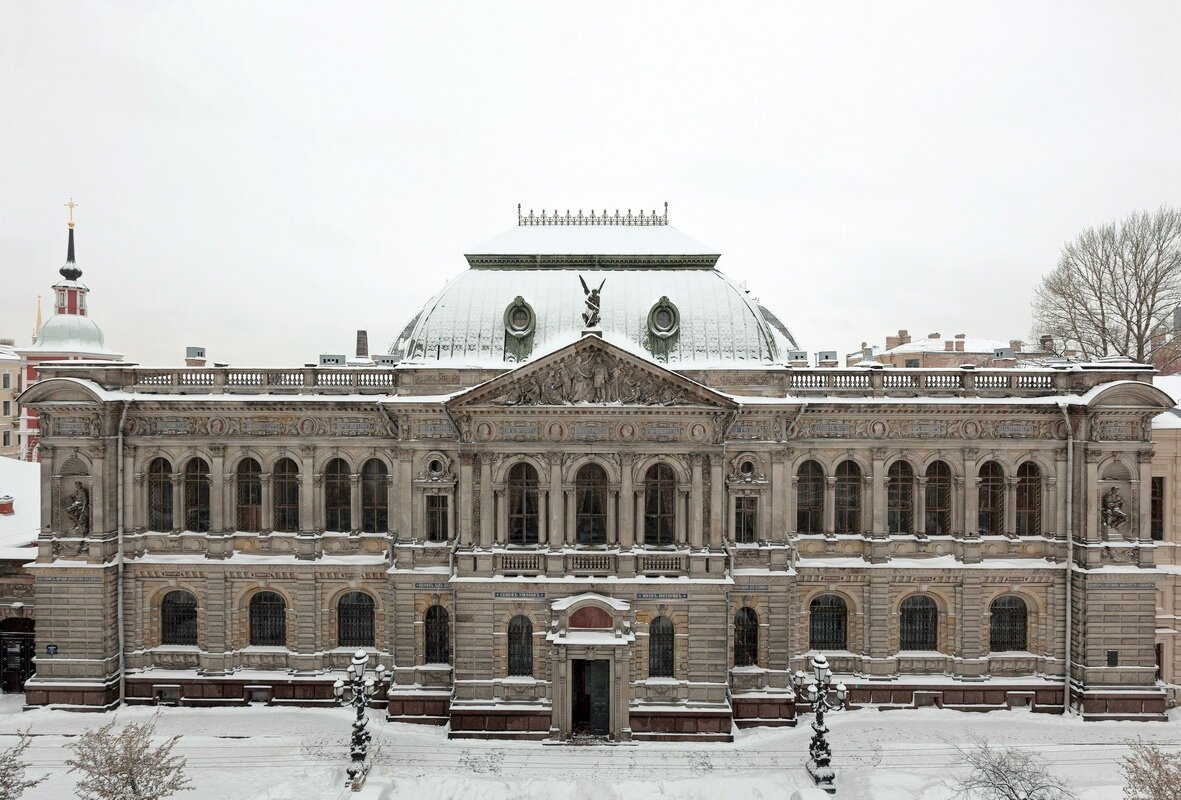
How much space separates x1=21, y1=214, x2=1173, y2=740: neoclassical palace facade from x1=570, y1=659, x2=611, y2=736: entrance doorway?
87mm

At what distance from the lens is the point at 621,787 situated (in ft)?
76.3

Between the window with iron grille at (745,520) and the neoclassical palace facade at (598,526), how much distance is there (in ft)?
0.55

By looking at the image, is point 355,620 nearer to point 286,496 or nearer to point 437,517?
point 437,517

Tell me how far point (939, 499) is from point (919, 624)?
5.32 m

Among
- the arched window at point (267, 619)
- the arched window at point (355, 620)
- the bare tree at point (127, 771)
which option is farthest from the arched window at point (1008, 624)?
the bare tree at point (127, 771)

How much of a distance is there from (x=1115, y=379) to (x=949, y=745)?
1601cm

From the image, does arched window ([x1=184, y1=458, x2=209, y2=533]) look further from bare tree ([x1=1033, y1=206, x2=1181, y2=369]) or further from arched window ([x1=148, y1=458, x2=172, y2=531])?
bare tree ([x1=1033, y1=206, x2=1181, y2=369])

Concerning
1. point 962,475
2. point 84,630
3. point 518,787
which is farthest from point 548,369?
point 84,630

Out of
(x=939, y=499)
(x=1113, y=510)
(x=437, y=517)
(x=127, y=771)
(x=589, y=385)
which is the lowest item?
(x=127, y=771)

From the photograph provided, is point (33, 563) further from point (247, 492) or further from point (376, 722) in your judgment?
point (376, 722)

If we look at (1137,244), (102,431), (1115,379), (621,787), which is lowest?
(621,787)

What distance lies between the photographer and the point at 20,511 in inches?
1444

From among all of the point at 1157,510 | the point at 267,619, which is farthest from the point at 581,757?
the point at 1157,510

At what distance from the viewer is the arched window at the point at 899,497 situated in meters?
29.0
